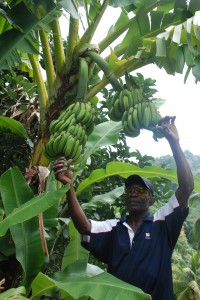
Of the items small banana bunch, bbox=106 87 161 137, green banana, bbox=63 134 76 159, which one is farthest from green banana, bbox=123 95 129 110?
green banana, bbox=63 134 76 159

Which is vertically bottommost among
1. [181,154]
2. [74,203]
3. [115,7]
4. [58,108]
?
[74,203]

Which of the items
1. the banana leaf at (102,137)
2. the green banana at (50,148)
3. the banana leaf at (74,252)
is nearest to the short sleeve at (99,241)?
the banana leaf at (74,252)

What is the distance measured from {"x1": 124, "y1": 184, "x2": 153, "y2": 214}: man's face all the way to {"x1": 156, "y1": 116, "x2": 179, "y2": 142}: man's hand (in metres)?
0.39

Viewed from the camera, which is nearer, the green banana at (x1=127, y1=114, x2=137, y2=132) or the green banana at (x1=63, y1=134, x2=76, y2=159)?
the green banana at (x1=63, y1=134, x2=76, y2=159)

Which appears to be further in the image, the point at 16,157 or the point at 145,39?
the point at 16,157

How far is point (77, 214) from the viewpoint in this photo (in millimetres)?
1732

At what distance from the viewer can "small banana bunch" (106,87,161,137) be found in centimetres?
143

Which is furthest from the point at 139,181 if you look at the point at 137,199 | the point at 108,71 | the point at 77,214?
the point at 108,71

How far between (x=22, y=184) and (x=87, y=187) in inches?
21.5

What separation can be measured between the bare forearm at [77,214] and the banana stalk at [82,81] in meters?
0.40

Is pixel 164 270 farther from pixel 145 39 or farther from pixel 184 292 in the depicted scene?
pixel 184 292

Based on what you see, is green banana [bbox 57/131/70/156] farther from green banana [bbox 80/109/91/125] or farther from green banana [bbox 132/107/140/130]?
green banana [bbox 132/107/140/130]

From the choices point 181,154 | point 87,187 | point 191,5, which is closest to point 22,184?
point 87,187

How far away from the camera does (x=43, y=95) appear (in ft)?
6.39
